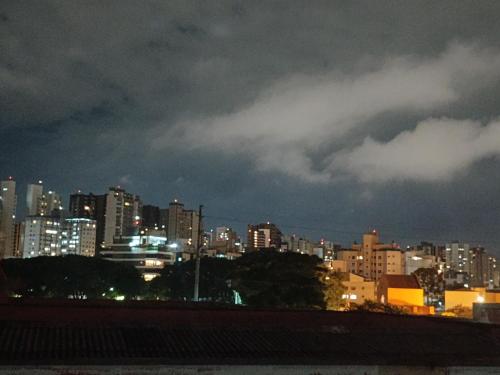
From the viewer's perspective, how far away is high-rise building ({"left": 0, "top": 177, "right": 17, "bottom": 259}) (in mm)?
159625

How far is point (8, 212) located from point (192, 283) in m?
106

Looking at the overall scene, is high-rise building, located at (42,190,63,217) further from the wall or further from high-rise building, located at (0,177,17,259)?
the wall

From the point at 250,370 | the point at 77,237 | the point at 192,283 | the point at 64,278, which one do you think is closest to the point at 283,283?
the point at 250,370

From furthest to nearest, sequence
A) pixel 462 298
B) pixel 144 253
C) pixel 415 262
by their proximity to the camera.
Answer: pixel 415 262 < pixel 144 253 < pixel 462 298

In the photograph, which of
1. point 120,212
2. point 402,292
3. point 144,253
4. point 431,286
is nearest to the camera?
point 402,292

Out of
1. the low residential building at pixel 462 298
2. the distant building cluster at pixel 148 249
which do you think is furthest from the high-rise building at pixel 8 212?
the low residential building at pixel 462 298

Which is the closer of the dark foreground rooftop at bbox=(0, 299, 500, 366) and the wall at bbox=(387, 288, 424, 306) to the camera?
the dark foreground rooftop at bbox=(0, 299, 500, 366)

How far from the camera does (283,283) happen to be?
44.3m

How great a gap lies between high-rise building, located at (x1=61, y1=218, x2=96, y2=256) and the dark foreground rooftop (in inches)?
5509

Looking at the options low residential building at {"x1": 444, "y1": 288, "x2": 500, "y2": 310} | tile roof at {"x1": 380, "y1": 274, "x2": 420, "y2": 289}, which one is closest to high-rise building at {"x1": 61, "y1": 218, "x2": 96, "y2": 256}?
tile roof at {"x1": 380, "y1": 274, "x2": 420, "y2": 289}

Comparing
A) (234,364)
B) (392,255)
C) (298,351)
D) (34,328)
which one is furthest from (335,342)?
(392,255)

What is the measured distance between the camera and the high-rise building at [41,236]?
151 meters

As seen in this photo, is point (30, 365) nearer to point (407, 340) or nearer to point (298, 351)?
point (298, 351)

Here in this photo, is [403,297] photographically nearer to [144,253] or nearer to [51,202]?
[144,253]
